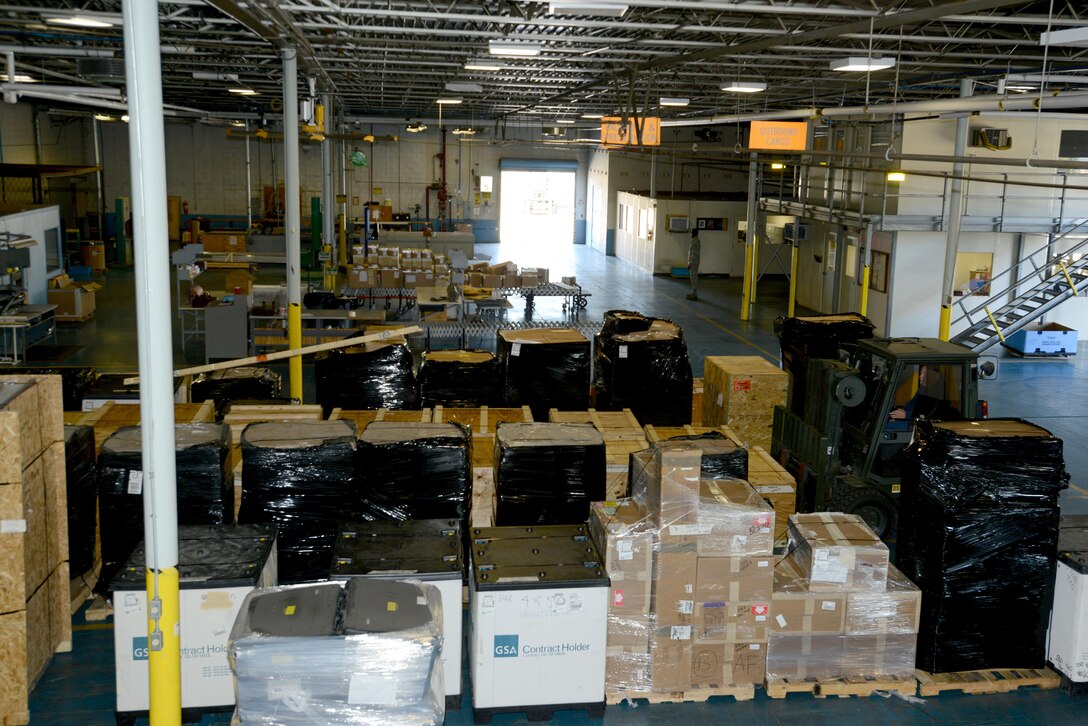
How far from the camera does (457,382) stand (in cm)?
1069

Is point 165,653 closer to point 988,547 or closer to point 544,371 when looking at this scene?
point 988,547

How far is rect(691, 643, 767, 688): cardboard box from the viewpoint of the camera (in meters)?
6.58

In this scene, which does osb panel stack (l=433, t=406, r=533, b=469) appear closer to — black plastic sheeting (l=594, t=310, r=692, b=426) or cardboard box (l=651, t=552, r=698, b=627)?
black plastic sheeting (l=594, t=310, r=692, b=426)

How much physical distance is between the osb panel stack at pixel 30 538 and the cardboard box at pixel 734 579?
4261 mm

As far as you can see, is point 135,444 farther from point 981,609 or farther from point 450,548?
point 981,609

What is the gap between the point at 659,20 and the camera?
13078mm

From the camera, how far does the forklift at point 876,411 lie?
844cm

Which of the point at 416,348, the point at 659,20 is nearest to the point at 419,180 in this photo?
the point at 416,348

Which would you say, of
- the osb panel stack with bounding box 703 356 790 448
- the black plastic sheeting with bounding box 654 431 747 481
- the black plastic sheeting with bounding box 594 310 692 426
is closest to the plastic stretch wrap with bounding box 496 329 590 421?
the black plastic sheeting with bounding box 594 310 692 426

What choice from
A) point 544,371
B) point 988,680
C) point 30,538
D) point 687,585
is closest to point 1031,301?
point 544,371

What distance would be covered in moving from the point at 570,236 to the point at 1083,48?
Result: 27.5m

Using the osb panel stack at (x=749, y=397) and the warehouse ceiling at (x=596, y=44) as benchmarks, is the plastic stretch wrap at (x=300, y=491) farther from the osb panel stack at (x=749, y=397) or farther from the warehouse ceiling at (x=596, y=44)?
the osb panel stack at (x=749, y=397)

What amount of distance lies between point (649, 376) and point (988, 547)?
15.6 feet

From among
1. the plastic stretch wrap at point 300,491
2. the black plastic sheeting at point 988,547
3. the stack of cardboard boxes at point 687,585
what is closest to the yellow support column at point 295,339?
the plastic stretch wrap at point 300,491
